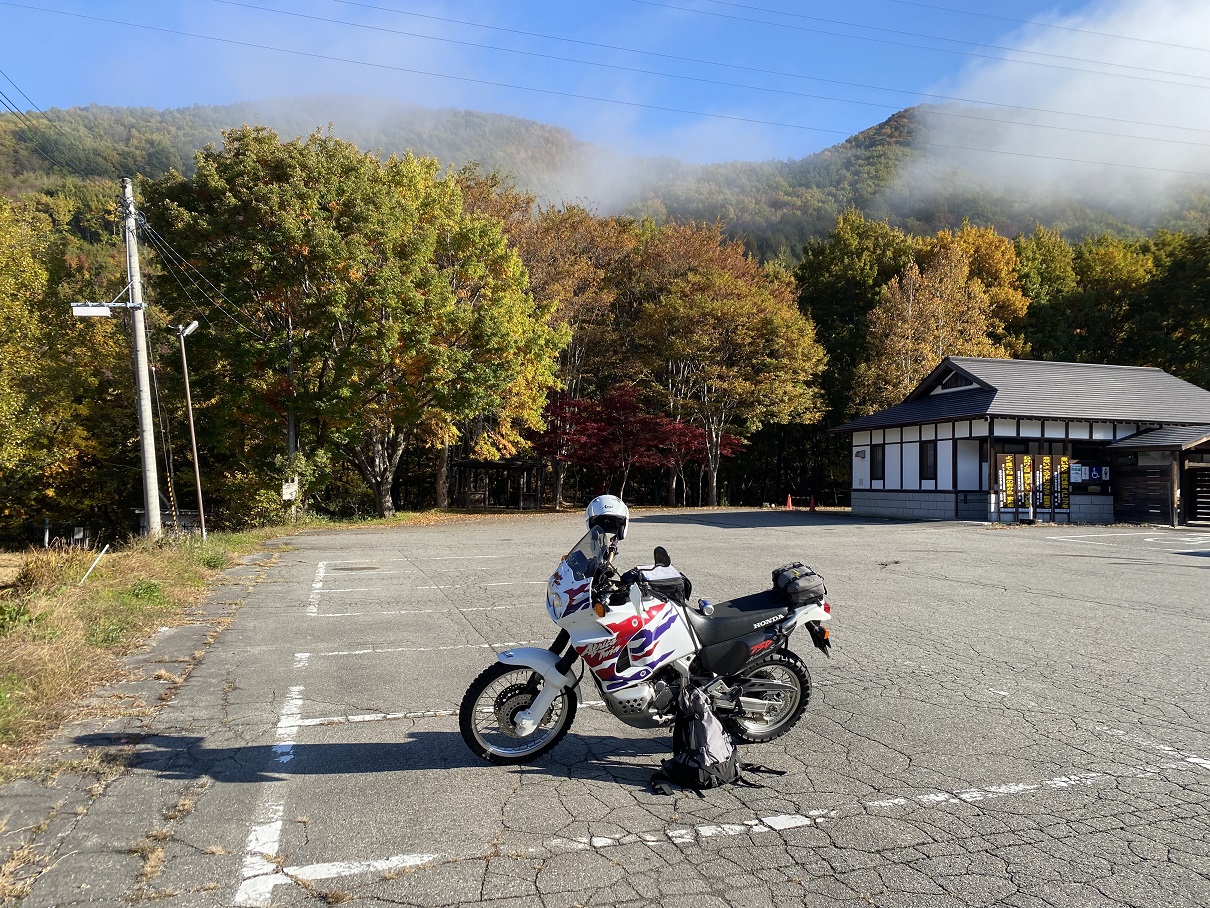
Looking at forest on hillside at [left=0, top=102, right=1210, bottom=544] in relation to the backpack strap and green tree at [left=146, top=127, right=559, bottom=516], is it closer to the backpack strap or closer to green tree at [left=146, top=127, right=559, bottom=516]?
green tree at [left=146, top=127, right=559, bottom=516]

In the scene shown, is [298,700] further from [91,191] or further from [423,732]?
[91,191]

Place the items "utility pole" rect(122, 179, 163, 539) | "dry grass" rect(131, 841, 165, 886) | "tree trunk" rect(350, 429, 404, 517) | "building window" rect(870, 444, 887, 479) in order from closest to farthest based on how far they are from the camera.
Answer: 1. "dry grass" rect(131, 841, 165, 886)
2. "utility pole" rect(122, 179, 163, 539)
3. "tree trunk" rect(350, 429, 404, 517)
4. "building window" rect(870, 444, 887, 479)

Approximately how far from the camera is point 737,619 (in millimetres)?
4340

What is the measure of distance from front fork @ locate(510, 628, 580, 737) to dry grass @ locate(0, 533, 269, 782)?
2527 mm

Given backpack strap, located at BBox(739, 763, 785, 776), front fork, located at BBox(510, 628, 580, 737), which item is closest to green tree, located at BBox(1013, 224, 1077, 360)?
backpack strap, located at BBox(739, 763, 785, 776)

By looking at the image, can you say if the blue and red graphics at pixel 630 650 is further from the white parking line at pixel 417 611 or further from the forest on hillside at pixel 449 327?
the forest on hillside at pixel 449 327

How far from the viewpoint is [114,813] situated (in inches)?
144

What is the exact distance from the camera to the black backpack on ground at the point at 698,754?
3.88 m

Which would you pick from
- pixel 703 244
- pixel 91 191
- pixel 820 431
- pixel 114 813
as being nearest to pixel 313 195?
pixel 703 244

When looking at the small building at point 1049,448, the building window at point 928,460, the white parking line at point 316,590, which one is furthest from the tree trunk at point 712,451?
the white parking line at point 316,590

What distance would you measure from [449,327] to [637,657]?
73.1 feet

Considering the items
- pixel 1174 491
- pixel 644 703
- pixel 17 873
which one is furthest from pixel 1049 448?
pixel 17 873

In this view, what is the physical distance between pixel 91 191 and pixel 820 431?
40.5m

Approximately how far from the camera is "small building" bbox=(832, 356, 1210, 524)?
23797 mm
